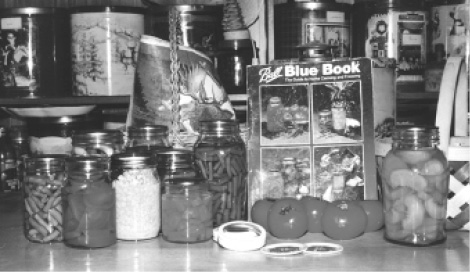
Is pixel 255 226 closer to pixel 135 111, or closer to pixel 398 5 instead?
pixel 135 111

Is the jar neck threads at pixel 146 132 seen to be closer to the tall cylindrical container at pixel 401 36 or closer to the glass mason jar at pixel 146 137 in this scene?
the glass mason jar at pixel 146 137

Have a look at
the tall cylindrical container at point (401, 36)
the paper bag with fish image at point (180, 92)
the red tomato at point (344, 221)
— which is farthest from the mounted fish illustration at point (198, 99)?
the tall cylindrical container at point (401, 36)

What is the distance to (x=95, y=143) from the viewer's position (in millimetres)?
1344

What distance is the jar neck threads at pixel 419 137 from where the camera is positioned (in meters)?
1.20

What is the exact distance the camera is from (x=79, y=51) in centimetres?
211

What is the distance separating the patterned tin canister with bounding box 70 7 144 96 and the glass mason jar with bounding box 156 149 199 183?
85 centimetres

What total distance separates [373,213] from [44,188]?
0.59m

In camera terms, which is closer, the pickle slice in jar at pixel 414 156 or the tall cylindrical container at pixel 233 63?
the pickle slice in jar at pixel 414 156

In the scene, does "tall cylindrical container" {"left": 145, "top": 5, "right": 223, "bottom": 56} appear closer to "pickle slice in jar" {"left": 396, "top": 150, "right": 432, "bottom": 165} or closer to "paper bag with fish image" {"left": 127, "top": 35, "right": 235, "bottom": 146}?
"paper bag with fish image" {"left": 127, "top": 35, "right": 235, "bottom": 146}

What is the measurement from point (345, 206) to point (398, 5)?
0.99m

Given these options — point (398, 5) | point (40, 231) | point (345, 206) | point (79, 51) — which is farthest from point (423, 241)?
point (79, 51)

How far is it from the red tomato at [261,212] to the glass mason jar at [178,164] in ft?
0.45

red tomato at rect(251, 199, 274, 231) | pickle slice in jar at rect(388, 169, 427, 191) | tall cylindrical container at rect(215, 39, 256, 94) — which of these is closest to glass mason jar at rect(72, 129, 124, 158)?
red tomato at rect(251, 199, 274, 231)

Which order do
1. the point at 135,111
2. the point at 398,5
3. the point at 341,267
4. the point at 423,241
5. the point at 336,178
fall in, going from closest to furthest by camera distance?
the point at 341,267 < the point at 423,241 < the point at 336,178 < the point at 135,111 < the point at 398,5
